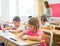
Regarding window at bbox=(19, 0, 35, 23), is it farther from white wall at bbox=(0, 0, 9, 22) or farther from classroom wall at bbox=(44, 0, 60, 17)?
classroom wall at bbox=(44, 0, 60, 17)

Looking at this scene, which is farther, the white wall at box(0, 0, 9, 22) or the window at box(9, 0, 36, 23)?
the window at box(9, 0, 36, 23)

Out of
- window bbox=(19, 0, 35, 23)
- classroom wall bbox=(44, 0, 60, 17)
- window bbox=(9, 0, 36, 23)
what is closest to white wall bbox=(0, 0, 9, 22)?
window bbox=(9, 0, 36, 23)

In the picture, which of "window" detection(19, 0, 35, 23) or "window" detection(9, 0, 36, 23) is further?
"window" detection(19, 0, 35, 23)

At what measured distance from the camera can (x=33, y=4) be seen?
622 centimetres

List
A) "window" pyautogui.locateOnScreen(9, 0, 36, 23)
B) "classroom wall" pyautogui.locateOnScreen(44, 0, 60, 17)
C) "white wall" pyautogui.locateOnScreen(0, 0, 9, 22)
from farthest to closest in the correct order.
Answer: "classroom wall" pyautogui.locateOnScreen(44, 0, 60, 17) < "window" pyautogui.locateOnScreen(9, 0, 36, 23) < "white wall" pyautogui.locateOnScreen(0, 0, 9, 22)

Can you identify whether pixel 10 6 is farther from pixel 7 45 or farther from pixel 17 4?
pixel 7 45

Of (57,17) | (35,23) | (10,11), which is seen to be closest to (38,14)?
(57,17)

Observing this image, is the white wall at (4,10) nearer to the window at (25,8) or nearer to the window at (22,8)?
the window at (22,8)

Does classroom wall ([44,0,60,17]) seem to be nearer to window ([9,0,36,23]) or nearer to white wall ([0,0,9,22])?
window ([9,0,36,23])

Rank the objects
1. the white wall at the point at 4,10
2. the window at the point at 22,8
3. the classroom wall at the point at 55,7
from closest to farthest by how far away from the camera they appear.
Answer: the white wall at the point at 4,10, the window at the point at 22,8, the classroom wall at the point at 55,7

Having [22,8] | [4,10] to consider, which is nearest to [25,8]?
[22,8]

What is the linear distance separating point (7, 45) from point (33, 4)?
13.7 feet

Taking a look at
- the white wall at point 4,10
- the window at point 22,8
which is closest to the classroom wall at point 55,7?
the window at point 22,8

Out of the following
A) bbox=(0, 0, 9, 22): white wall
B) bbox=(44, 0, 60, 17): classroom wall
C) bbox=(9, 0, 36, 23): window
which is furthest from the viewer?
bbox=(44, 0, 60, 17): classroom wall
